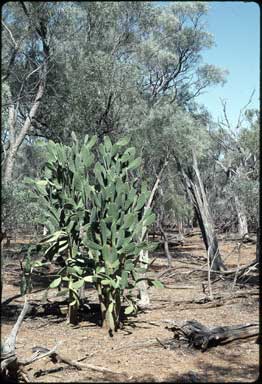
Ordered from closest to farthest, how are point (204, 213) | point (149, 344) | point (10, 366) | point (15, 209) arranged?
point (10, 366), point (15, 209), point (149, 344), point (204, 213)

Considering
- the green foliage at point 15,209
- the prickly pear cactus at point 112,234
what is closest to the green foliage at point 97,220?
the prickly pear cactus at point 112,234

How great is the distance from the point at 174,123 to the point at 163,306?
5.89 metres

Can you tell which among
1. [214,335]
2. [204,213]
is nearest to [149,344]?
[214,335]

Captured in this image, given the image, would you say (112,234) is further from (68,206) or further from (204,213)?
(204,213)

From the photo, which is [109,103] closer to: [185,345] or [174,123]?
[174,123]

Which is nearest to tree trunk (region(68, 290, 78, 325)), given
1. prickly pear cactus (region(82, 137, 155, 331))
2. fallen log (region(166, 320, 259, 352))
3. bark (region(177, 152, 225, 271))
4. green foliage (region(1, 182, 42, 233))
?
prickly pear cactus (region(82, 137, 155, 331))

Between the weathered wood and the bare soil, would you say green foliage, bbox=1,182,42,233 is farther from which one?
the bare soil

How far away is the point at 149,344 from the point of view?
149 inches

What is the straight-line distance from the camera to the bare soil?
2615mm

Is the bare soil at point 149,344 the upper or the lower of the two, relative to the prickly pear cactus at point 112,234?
lower

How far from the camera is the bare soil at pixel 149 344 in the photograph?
8.58 feet

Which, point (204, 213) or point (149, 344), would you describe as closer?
point (149, 344)

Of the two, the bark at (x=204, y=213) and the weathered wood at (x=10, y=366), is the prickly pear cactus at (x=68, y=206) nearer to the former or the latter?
the weathered wood at (x=10, y=366)

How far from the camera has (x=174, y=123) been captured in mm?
10617
